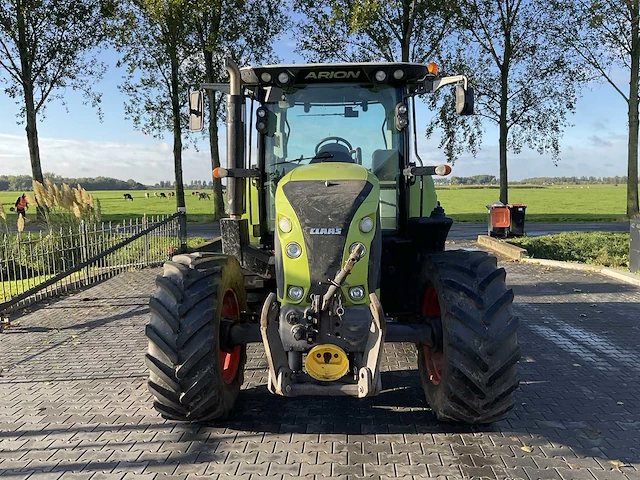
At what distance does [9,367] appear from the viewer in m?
5.89

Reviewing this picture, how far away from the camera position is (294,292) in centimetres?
397

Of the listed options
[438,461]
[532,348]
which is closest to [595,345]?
[532,348]

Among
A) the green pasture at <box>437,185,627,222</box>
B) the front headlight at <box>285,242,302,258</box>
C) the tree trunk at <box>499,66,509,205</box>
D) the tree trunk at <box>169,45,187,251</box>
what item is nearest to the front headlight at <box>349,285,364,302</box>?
the front headlight at <box>285,242,302,258</box>

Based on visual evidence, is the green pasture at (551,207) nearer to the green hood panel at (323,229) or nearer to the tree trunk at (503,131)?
the tree trunk at (503,131)

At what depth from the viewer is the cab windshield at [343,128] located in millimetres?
5199

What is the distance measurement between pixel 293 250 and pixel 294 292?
0.97 feet

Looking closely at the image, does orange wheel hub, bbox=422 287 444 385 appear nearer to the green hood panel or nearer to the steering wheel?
the green hood panel

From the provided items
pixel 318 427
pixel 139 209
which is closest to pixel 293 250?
pixel 318 427

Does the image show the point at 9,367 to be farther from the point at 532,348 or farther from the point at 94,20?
the point at 94,20

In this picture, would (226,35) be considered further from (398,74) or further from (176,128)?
(398,74)

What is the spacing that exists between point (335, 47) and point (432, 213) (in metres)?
17.8

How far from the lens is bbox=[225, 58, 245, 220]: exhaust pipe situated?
446 centimetres

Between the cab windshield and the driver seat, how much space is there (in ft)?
0.05

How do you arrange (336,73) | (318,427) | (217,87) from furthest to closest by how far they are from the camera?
(217,87)
(336,73)
(318,427)
